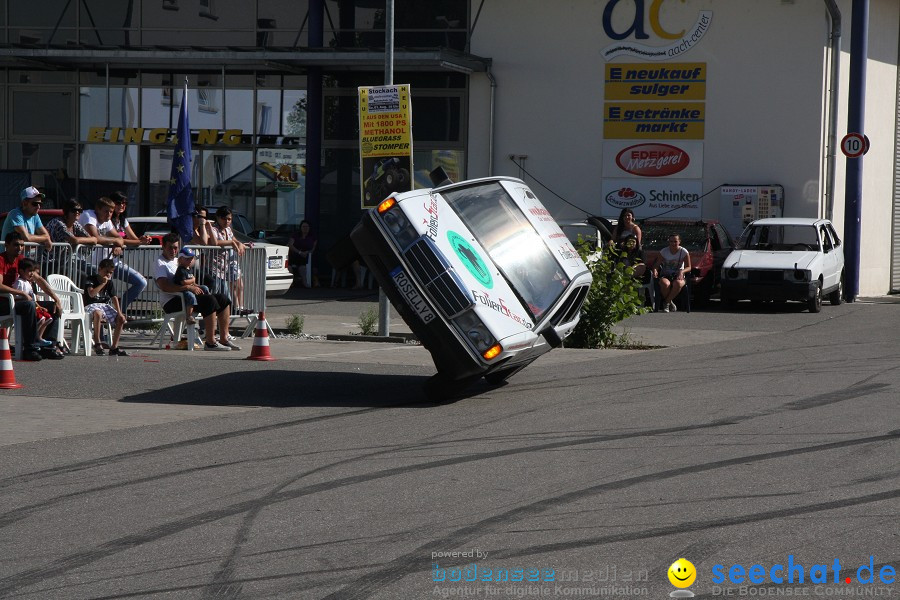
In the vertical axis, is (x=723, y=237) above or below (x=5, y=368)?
above

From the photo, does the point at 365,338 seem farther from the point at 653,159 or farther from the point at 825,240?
the point at 653,159

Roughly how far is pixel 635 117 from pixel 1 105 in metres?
15.8

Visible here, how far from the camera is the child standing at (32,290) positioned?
538 inches

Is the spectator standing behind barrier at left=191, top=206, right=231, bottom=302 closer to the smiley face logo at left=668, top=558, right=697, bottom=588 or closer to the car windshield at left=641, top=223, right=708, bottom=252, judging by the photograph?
the car windshield at left=641, top=223, right=708, bottom=252

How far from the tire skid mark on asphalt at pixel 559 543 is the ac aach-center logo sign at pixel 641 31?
68.8ft

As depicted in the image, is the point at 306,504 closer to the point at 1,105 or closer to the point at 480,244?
the point at 480,244

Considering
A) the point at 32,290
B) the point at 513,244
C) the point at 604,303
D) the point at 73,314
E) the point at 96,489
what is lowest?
the point at 96,489

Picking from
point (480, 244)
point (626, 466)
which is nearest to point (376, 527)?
point (626, 466)

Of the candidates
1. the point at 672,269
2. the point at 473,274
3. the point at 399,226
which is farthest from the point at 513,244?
the point at 672,269

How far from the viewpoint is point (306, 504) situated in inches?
274

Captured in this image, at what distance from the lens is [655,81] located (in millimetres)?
27797

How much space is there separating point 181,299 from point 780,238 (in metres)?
13.1

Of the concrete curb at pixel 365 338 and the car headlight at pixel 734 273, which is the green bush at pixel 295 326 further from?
the car headlight at pixel 734 273

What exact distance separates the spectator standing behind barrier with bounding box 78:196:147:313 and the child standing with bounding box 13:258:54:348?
173 cm
